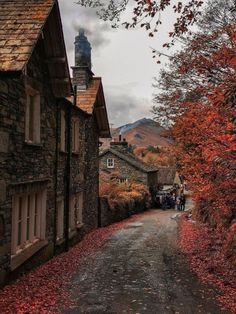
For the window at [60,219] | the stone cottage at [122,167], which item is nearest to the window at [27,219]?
the window at [60,219]

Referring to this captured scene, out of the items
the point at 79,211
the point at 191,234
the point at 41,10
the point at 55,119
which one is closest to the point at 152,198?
the point at 191,234

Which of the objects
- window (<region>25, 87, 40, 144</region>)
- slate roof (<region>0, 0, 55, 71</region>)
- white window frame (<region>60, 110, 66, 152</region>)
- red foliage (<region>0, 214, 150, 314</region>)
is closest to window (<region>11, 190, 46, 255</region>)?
red foliage (<region>0, 214, 150, 314</region>)

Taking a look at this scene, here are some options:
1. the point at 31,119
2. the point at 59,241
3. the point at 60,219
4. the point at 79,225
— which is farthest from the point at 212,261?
the point at 31,119

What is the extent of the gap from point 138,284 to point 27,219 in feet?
13.4

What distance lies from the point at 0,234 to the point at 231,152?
814cm

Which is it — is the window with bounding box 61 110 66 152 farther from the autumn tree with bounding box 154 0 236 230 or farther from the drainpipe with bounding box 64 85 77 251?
the autumn tree with bounding box 154 0 236 230

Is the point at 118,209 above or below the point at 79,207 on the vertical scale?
below

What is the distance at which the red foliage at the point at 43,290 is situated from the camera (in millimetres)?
9133

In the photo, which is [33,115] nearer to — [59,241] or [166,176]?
[59,241]

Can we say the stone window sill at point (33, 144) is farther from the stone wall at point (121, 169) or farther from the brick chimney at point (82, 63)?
the stone wall at point (121, 169)

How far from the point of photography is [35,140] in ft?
42.7

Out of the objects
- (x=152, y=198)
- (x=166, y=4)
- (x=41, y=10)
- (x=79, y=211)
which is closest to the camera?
(x=166, y=4)

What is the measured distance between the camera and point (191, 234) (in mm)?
22969

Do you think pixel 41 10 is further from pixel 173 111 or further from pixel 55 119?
pixel 173 111
